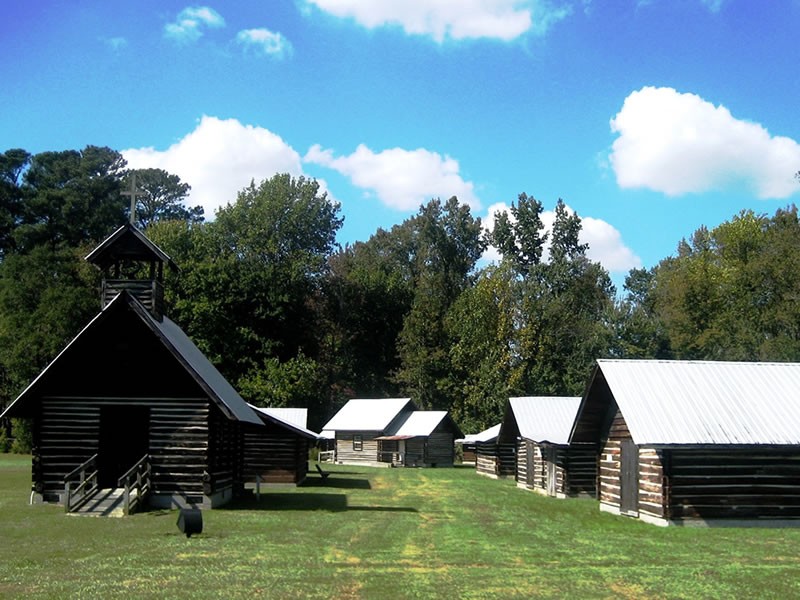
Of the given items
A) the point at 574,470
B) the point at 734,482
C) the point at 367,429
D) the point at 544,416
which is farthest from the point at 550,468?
the point at 367,429

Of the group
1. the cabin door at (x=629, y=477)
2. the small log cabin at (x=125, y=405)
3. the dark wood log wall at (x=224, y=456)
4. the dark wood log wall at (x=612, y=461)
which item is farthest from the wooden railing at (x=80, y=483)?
the dark wood log wall at (x=612, y=461)

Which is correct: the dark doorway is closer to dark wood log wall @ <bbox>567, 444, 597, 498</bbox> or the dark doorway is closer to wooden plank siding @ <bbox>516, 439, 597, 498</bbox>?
wooden plank siding @ <bbox>516, 439, 597, 498</bbox>

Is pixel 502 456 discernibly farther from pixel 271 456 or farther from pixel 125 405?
pixel 125 405

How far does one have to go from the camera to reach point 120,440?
30562 millimetres

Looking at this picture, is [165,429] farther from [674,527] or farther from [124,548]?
[674,527]

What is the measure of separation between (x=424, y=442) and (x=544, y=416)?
25.5 metres

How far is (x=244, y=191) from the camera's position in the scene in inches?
3519

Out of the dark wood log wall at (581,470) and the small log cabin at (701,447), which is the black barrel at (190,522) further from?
the dark wood log wall at (581,470)

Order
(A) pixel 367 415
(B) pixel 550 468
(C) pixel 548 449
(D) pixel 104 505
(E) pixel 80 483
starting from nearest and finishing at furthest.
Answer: (D) pixel 104 505 < (E) pixel 80 483 < (B) pixel 550 468 < (C) pixel 548 449 < (A) pixel 367 415

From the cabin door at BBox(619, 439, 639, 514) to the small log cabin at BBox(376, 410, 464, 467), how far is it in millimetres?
40123

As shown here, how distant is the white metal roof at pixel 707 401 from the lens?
91.8ft

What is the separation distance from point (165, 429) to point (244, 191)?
2468 inches

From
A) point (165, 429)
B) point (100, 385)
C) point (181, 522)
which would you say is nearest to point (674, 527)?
point (181, 522)

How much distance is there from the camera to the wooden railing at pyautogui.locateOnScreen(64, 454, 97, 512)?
2644 cm
